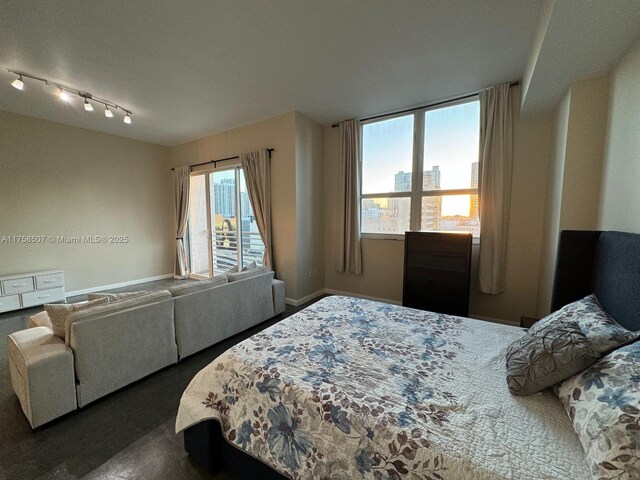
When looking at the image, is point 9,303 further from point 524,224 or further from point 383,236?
point 524,224

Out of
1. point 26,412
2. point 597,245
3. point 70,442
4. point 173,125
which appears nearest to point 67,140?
point 173,125

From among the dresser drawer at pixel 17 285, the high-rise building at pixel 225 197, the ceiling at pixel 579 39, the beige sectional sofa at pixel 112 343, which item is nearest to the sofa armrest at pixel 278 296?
the beige sectional sofa at pixel 112 343

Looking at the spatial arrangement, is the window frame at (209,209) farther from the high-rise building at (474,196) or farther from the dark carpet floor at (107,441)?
the high-rise building at (474,196)

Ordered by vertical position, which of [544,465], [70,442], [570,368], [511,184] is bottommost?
[70,442]

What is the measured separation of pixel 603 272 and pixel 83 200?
6.68m

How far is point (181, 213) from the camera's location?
18.2 feet

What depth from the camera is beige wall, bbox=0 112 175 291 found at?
3.83m

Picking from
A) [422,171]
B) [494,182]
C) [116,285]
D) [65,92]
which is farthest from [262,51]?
[116,285]

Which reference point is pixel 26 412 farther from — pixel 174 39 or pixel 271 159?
pixel 271 159

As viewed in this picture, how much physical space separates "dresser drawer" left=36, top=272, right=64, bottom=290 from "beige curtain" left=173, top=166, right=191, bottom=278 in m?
1.88

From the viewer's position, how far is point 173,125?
4.31 meters

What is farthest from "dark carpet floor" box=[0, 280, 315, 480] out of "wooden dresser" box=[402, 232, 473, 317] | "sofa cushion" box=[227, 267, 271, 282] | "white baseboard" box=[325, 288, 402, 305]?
"white baseboard" box=[325, 288, 402, 305]

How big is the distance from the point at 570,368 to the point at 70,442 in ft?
8.81

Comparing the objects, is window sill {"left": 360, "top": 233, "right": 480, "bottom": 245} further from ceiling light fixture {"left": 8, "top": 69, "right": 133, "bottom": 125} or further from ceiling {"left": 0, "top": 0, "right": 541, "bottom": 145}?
ceiling light fixture {"left": 8, "top": 69, "right": 133, "bottom": 125}
